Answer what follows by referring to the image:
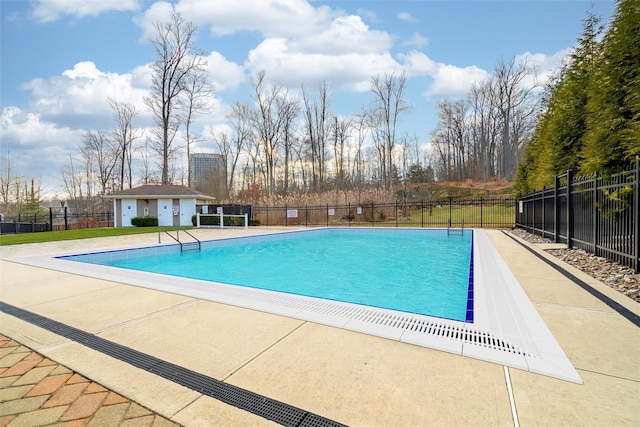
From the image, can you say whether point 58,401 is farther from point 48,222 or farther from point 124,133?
point 124,133

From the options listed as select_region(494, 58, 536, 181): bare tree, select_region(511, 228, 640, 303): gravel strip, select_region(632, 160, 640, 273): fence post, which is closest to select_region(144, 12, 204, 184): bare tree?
select_region(511, 228, 640, 303): gravel strip

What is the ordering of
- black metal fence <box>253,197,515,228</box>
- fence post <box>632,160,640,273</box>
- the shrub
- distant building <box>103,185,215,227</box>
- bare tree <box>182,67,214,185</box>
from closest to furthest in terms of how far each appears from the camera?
fence post <box>632,160,640,273</box> < black metal fence <box>253,197,515,228</box> < the shrub < distant building <box>103,185,215,227</box> < bare tree <box>182,67,214,185</box>

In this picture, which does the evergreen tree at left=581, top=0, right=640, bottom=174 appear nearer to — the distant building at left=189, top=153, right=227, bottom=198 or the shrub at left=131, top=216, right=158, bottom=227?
the shrub at left=131, top=216, right=158, bottom=227

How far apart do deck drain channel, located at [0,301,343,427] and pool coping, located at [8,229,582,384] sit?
3.63ft

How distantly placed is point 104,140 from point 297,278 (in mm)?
29651

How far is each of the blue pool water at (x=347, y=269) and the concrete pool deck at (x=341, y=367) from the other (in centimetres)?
110

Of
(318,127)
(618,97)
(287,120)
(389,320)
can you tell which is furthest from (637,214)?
(318,127)

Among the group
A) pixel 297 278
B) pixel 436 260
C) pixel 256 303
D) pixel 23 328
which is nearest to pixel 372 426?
pixel 256 303

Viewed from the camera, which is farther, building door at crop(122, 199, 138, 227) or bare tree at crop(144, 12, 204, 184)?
bare tree at crop(144, 12, 204, 184)

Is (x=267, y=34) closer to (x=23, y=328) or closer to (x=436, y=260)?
(x=436, y=260)

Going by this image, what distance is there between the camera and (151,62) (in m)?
22.6

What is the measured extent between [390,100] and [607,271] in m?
24.5

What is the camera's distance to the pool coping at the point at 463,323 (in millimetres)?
2098

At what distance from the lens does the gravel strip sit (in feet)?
11.7
